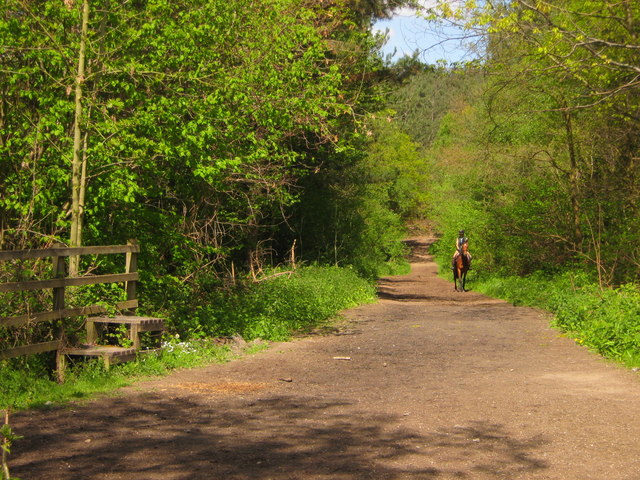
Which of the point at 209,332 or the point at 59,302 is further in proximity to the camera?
the point at 209,332

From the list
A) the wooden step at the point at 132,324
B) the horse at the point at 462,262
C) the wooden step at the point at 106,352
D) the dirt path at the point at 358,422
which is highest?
the horse at the point at 462,262

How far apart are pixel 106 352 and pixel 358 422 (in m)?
3.67

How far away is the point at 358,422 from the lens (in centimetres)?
763

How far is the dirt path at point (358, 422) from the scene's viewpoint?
19.5 feet

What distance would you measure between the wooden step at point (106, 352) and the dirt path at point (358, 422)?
1.77ft

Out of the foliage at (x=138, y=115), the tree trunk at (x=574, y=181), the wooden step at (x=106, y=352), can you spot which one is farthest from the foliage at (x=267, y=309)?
the tree trunk at (x=574, y=181)

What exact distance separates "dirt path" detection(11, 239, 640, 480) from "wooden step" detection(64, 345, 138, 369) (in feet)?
1.77

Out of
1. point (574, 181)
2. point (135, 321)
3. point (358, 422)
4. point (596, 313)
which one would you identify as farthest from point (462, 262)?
point (358, 422)

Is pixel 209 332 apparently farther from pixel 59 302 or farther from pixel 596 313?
pixel 596 313

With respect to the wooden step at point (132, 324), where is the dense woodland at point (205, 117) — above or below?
above

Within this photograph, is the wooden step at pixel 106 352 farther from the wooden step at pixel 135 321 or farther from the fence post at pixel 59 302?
the wooden step at pixel 135 321

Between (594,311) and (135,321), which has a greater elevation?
(135,321)

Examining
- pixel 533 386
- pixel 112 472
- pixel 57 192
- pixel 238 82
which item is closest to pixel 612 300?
pixel 533 386

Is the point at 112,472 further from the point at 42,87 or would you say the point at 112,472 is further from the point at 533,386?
the point at 42,87
